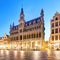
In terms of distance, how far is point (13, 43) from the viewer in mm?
126250

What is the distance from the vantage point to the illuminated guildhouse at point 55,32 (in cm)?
8212

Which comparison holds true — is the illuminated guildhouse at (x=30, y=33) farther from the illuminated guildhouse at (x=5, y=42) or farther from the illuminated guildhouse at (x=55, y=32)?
the illuminated guildhouse at (x=55, y=32)

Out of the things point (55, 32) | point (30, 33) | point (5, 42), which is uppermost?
point (30, 33)

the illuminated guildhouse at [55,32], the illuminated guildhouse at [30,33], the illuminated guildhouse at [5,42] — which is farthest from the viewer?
the illuminated guildhouse at [5,42]

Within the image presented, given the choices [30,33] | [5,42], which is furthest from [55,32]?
[5,42]

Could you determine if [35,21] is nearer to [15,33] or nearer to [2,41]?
[15,33]

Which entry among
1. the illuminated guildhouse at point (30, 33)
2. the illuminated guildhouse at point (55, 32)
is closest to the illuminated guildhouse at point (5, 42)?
the illuminated guildhouse at point (30, 33)

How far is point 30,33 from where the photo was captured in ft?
345

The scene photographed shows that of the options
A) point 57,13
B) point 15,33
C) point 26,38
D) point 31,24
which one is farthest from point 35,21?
point 15,33

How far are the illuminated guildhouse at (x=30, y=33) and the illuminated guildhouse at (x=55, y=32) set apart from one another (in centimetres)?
1006

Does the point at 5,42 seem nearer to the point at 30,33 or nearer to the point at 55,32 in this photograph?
the point at 30,33

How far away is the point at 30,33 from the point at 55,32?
2482 centimetres

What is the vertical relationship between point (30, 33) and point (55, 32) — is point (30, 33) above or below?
above

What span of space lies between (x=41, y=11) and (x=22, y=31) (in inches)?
951
